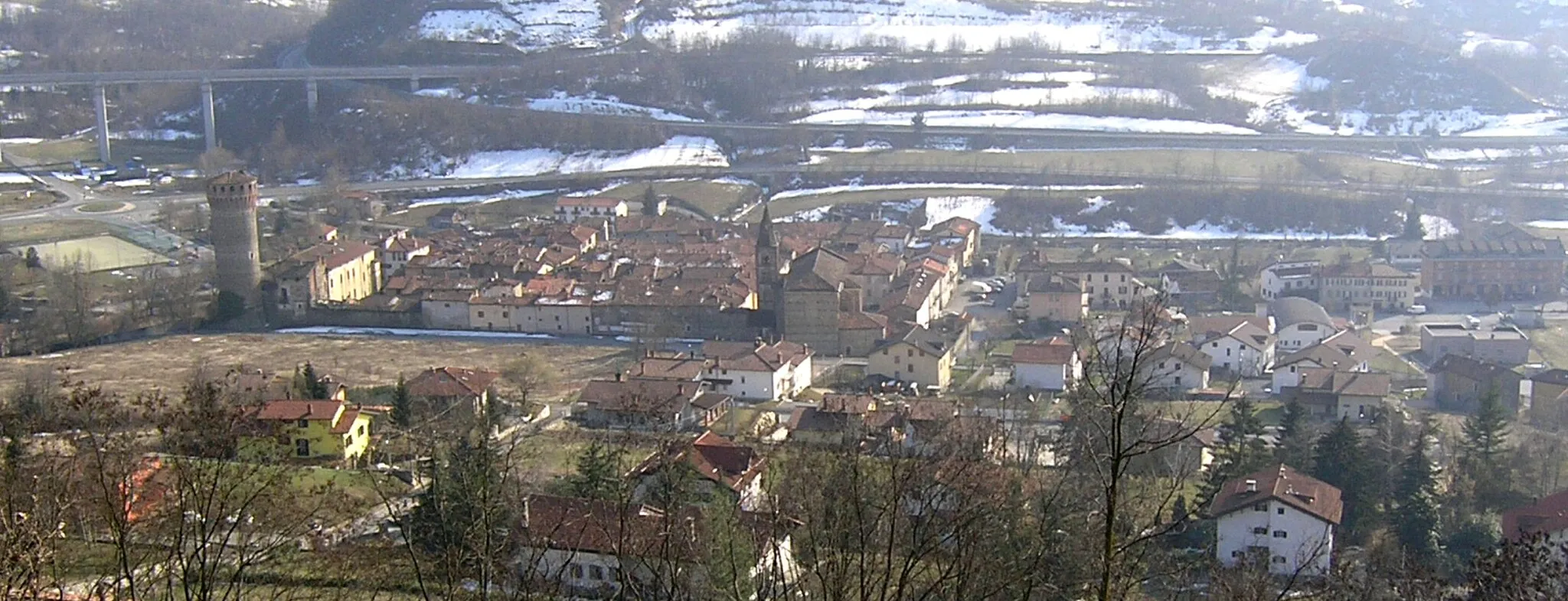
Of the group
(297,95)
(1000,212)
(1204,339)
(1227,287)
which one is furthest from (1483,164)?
(297,95)

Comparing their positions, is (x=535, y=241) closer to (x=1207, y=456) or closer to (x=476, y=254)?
(x=476, y=254)

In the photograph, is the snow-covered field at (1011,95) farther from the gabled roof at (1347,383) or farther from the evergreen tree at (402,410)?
A: the evergreen tree at (402,410)

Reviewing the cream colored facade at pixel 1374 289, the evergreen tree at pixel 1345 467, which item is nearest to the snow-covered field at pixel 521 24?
the cream colored facade at pixel 1374 289

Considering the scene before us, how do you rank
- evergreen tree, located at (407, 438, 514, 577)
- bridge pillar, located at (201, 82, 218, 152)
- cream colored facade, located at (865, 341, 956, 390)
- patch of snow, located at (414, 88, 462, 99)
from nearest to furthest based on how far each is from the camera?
evergreen tree, located at (407, 438, 514, 577) → cream colored facade, located at (865, 341, 956, 390) → bridge pillar, located at (201, 82, 218, 152) → patch of snow, located at (414, 88, 462, 99)

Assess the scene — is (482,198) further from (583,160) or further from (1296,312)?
(1296,312)

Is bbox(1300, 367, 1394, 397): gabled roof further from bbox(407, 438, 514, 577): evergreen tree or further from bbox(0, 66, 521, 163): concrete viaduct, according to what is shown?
bbox(0, 66, 521, 163): concrete viaduct

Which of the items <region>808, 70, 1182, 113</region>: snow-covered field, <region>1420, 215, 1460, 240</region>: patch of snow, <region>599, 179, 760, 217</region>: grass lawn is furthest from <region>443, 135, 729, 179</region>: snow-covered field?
<region>1420, 215, 1460, 240</region>: patch of snow

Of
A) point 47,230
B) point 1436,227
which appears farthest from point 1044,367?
point 47,230
